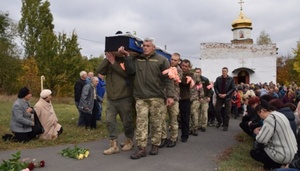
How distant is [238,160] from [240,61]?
3122 cm

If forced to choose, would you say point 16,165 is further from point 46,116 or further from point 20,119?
point 46,116

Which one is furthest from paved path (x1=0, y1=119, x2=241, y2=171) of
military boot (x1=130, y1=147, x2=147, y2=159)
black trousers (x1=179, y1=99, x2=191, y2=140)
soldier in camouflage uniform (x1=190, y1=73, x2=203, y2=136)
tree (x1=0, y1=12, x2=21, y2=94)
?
tree (x1=0, y1=12, x2=21, y2=94)

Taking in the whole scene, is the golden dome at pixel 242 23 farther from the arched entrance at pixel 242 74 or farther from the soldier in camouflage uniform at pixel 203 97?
the soldier in camouflage uniform at pixel 203 97

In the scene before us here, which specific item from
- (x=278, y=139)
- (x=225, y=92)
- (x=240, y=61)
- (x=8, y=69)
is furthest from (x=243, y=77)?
(x=278, y=139)

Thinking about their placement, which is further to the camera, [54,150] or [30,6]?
[30,6]

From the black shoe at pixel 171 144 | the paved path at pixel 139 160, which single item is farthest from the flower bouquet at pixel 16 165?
the black shoe at pixel 171 144

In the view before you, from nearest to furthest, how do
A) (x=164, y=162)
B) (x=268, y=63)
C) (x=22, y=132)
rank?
1. (x=164, y=162)
2. (x=22, y=132)
3. (x=268, y=63)

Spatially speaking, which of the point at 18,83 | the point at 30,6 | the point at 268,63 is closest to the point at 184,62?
the point at 18,83

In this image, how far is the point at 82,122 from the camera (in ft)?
34.1

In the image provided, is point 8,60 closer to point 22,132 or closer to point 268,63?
point 22,132

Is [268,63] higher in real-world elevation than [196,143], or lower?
higher

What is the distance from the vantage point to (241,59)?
1400 inches

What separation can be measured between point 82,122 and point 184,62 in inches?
174

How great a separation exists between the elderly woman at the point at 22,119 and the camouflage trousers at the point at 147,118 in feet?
9.93
